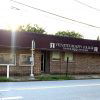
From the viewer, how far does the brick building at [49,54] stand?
80.0ft

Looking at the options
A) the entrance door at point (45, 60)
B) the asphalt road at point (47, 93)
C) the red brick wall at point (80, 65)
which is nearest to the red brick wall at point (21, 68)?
the red brick wall at point (80, 65)

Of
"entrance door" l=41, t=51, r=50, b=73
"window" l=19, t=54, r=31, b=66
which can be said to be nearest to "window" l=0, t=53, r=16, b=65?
"window" l=19, t=54, r=31, b=66

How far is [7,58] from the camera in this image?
2473 cm

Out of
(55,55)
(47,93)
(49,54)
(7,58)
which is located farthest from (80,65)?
(47,93)

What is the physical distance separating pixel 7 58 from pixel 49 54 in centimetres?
523

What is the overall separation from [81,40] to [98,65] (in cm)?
421

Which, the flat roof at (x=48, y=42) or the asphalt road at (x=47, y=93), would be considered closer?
the asphalt road at (x=47, y=93)

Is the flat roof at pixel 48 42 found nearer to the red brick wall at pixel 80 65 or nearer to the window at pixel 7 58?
the red brick wall at pixel 80 65

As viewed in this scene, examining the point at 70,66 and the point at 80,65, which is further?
the point at 80,65

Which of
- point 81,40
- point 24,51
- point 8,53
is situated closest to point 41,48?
→ point 24,51

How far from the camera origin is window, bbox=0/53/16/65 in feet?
80.2

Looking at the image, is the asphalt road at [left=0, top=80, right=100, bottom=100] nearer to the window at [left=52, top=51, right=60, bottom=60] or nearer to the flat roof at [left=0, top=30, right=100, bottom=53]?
the flat roof at [left=0, top=30, right=100, bottom=53]

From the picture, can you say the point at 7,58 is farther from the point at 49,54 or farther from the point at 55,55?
the point at 55,55

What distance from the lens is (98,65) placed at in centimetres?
3159
